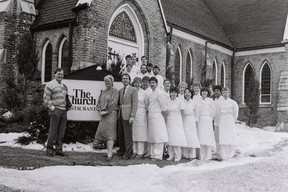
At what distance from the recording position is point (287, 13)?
2873cm

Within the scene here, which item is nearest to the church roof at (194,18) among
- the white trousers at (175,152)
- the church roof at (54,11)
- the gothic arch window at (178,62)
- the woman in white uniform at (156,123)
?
the gothic arch window at (178,62)

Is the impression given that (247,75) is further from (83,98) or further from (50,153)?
(50,153)

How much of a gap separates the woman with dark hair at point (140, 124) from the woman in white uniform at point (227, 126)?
222cm

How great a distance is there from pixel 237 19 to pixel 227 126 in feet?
71.0

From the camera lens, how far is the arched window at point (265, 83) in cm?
2814

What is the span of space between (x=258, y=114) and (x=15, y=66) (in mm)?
17563

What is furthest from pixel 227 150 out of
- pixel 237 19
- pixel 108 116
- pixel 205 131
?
pixel 237 19

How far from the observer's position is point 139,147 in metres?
10.1

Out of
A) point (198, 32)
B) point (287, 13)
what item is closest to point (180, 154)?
point (198, 32)

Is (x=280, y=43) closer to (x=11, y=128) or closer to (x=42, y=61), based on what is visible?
(x=42, y=61)

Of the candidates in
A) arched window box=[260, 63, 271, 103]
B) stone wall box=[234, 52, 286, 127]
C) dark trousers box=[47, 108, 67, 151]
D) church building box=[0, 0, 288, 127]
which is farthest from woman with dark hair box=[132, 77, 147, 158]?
arched window box=[260, 63, 271, 103]

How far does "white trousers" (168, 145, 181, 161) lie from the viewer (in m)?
10.1

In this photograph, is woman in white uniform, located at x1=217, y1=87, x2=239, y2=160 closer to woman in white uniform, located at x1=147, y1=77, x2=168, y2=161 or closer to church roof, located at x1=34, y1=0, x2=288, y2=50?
woman in white uniform, located at x1=147, y1=77, x2=168, y2=161

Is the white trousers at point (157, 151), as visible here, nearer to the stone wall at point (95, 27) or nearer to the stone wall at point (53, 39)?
the stone wall at point (95, 27)
